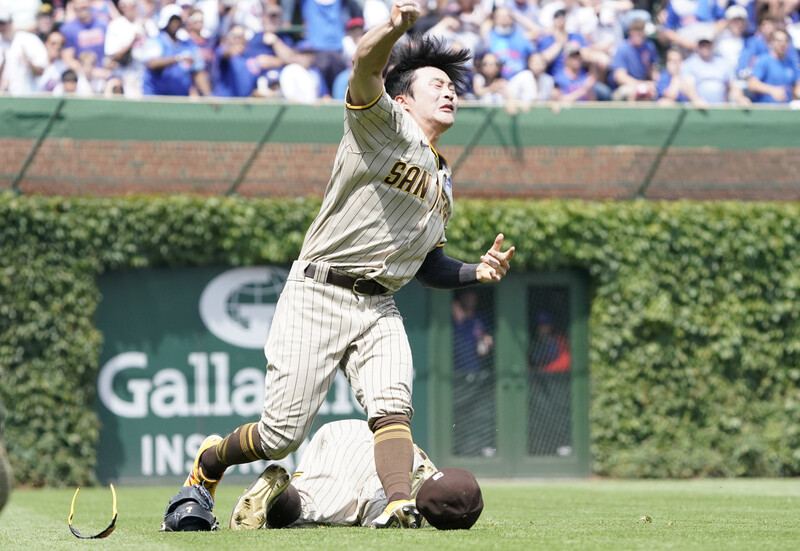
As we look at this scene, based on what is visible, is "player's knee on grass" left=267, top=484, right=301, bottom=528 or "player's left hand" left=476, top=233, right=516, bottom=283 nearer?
"player's left hand" left=476, top=233, right=516, bottom=283

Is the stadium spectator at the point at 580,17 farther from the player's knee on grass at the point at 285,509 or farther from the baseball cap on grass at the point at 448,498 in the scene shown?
the baseball cap on grass at the point at 448,498

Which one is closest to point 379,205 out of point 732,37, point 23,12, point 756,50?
point 23,12

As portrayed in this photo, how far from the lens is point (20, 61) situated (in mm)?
12750

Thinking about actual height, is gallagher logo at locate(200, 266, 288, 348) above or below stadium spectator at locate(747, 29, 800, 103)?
below

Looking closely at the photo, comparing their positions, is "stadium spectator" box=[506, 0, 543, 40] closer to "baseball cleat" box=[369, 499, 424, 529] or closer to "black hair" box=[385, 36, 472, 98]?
"black hair" box=[385, 36, 472, 98]

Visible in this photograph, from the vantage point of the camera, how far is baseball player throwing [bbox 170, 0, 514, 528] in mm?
5137

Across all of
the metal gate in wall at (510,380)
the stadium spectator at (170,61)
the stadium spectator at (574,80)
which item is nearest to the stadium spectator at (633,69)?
the stadium spectator at (574,80)

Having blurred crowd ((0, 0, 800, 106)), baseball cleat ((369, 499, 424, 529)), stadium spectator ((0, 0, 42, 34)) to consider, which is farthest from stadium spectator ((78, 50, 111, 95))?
baseball cleat ((369, 499, 424, 529))

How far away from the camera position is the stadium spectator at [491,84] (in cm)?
1342

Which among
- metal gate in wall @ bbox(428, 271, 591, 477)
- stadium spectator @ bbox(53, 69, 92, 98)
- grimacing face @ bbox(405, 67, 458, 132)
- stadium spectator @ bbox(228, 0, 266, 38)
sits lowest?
metal gate in wall @ bbox(428, 271, 591, 477)

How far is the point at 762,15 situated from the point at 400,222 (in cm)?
1141

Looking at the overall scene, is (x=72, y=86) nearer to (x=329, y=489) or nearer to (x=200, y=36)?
(x=200, y=36)

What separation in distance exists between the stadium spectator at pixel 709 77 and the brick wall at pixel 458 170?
104cm

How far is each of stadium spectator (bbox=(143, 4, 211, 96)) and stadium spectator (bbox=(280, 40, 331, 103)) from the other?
3.28 feet
